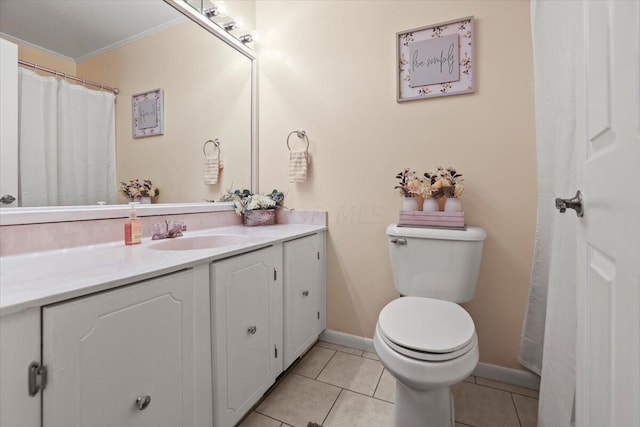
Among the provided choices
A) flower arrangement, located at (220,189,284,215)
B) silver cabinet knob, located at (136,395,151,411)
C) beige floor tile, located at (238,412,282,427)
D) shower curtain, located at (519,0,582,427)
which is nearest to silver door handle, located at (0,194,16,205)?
silver cabinet knob, located at (136,395,151,411)

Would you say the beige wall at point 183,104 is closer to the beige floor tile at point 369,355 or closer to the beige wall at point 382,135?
the beige wall at point 382,135

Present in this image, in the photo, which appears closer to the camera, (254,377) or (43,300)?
(43,300)

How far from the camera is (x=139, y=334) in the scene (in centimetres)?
73

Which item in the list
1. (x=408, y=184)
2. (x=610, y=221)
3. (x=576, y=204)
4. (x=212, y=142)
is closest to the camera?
(x=610, y=221)

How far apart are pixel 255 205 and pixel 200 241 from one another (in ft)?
1.48

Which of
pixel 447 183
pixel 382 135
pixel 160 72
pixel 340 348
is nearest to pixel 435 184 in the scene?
pixel 447 183

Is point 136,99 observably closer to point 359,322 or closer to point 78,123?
point 78,123

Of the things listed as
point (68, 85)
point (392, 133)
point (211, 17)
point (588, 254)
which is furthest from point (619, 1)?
point (211, 17)

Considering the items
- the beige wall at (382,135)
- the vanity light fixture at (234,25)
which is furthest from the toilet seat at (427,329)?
the vanity light fixture at (234,25)

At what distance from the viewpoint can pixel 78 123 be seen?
1.13m

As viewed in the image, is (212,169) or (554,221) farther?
(212,169)

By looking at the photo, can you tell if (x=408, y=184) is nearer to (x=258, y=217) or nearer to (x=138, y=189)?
(x=258, y=217)

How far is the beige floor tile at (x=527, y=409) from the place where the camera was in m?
1.20

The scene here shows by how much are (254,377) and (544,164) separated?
1549 mm
